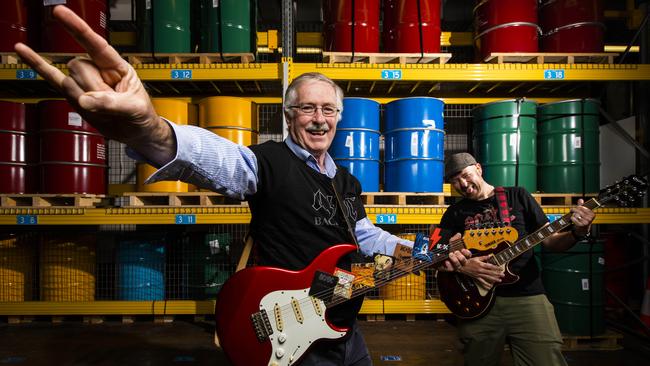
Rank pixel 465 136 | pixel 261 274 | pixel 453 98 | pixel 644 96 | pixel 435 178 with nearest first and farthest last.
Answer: pixel 261 274
pixel 435 178
pixel 644 96
pixel 453 98
pixel 465 136

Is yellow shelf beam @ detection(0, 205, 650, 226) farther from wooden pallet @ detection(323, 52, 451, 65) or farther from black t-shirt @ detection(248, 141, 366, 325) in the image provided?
black t-shirt @ detection(248, 141, 366, 325)

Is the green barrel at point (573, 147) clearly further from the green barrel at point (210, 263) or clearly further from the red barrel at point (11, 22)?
the red barrel at point (11, 22)

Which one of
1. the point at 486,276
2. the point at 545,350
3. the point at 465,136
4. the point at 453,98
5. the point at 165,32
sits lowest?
the point at 545,350

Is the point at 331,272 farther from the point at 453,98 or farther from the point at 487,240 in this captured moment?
the point at 453,98

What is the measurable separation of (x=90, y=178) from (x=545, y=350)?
4.72m

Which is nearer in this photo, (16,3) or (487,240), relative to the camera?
(487,240)

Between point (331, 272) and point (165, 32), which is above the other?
point (165, 32)

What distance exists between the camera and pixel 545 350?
254 cm

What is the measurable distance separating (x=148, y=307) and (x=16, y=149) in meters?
2.36

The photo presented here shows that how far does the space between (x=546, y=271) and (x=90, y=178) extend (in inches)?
210

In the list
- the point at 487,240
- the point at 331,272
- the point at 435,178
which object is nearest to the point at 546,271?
the point at 435,178

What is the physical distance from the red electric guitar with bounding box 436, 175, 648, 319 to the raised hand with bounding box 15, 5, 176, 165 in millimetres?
2469

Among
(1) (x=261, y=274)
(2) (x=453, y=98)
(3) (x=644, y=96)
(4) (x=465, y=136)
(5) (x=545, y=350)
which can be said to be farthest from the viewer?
(4) (x=465, y=136)

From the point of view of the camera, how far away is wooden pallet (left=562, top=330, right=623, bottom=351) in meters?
3.82
